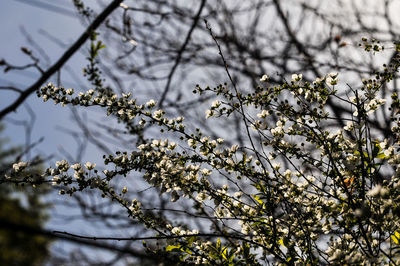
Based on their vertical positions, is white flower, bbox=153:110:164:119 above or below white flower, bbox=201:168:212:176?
above

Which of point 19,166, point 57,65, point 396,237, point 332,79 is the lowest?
point 396,237

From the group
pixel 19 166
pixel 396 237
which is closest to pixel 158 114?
pixel 19 166

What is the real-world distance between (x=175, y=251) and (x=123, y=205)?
1.77ft

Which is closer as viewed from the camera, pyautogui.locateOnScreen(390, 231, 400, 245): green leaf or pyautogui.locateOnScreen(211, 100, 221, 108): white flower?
pyautogui.locateOnScreen(390, 231, 400, 245): green leaf

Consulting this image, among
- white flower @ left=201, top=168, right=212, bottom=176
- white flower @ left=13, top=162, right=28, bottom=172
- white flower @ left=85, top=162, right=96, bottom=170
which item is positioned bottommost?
white flower @ left=13, top=162, right=28, bottom=172

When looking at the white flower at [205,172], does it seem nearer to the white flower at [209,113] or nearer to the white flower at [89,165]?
the white flower at [209,113]

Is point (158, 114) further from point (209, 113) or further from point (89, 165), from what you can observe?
point (89, 165)

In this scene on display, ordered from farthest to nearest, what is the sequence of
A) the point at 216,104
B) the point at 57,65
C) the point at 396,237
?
1. the point at 216,104
2. the point at 396,237
3. the point at 57,65

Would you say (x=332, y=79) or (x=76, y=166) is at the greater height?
(x=332, y=79)

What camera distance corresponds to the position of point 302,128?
8.00 ft

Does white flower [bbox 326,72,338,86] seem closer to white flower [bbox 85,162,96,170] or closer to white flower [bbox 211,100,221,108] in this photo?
white flower [bbox 211,100,221,108]

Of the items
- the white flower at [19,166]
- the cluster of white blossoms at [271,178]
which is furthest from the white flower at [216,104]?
the white flower at [19,166]

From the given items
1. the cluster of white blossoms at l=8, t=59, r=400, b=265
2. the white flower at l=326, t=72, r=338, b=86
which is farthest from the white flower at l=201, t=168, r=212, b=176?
the white flower at l=326, t=72, r=338, b=86

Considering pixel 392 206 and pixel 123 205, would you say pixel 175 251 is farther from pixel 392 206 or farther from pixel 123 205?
pixel 392 206
